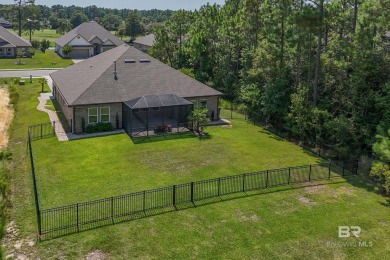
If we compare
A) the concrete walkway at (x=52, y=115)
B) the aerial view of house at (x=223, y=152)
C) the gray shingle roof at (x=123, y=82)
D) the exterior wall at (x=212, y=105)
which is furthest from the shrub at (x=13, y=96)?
the exterior wall at (x=212, y=105)

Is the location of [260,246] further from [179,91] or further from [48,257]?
[179,91]

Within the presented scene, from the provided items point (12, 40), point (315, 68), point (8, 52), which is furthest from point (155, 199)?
point (12, 40)

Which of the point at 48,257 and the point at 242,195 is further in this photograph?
the point at 242,195

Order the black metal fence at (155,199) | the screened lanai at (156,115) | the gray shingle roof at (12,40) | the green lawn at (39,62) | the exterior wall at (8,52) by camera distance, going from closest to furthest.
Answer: the black metal fence at (155,199), the screened lanai at (156,115), the green lawn at (39,62), the exterior wall at (8,52), the gray shingle roof at (12,40)

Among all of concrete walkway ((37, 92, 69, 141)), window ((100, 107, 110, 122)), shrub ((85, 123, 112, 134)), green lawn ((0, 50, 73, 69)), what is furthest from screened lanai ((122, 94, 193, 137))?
green lawn ((0, 50, 73, 69))

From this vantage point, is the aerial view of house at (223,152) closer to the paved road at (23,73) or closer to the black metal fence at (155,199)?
the black metal fence at (155,199)

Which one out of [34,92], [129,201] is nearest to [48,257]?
[129,201]

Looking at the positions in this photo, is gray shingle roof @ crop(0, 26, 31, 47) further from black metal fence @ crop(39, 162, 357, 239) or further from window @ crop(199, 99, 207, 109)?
black metal fence @ crop(39, 162, 357, 239)
